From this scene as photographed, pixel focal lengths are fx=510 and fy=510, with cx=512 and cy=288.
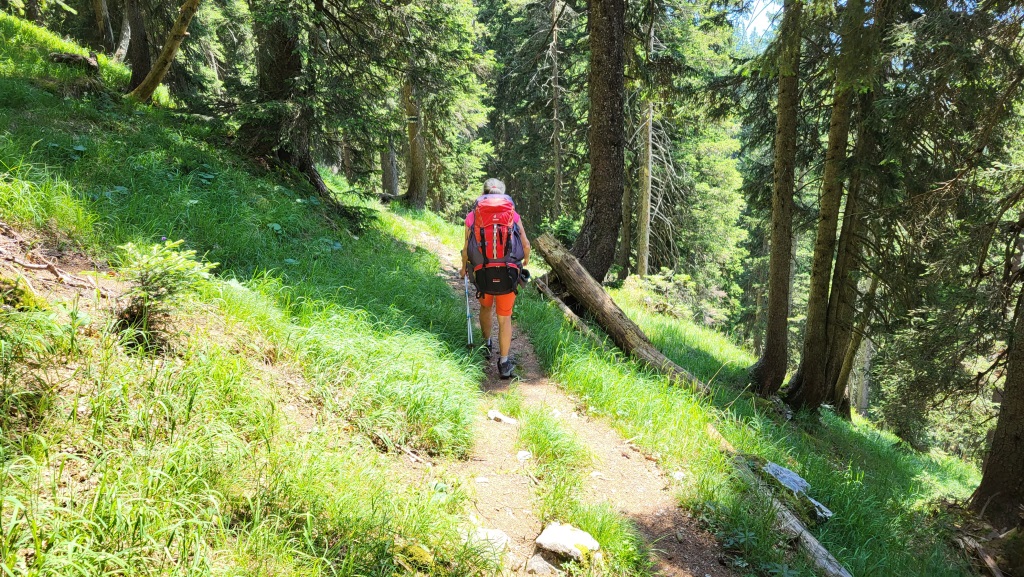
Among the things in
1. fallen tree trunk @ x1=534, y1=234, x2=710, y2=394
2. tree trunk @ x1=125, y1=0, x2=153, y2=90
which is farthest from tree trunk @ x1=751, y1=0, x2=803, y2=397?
tree trunk @ x1=125, y1=0, x2=153, y2=90

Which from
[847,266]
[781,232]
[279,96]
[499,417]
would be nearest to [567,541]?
[499,417]

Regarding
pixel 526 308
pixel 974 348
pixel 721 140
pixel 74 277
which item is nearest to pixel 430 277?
pixel 526 308

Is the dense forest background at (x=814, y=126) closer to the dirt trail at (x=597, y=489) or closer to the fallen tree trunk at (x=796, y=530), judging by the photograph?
the fallen tree trunk at (x=796, y=530)

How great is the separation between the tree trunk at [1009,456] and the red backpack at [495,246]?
557 cm

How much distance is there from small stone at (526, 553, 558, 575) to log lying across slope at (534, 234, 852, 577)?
6.36ft

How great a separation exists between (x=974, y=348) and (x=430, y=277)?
7590 mm

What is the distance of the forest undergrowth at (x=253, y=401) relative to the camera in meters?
2.24

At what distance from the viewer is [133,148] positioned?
6480 millimetres

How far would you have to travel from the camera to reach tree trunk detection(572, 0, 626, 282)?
26.3ft

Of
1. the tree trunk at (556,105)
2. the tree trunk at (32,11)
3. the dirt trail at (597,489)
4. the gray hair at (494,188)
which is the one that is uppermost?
the tree trunk at (556,105)

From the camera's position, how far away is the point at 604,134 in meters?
8.27

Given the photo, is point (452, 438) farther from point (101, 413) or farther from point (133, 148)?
point (133, 148)

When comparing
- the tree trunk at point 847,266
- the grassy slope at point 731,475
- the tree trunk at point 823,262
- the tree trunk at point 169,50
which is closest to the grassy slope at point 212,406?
the grassy slope at point 731,475

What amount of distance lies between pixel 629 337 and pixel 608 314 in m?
0.49
